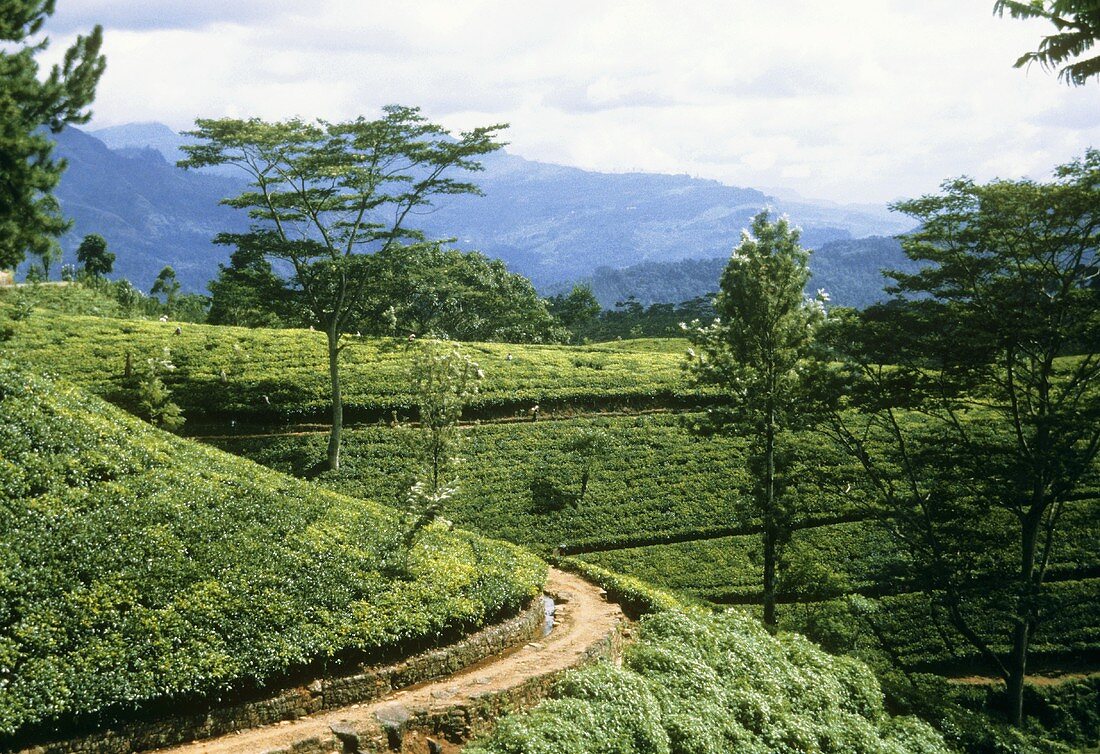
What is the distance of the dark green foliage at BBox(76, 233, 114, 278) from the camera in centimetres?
6699

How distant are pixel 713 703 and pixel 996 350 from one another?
1585 centimetres

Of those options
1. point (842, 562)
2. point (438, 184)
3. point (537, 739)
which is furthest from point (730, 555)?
point (537, 739)

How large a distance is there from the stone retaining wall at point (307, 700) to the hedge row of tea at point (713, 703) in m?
2.29

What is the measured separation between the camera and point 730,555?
2908 centimetres

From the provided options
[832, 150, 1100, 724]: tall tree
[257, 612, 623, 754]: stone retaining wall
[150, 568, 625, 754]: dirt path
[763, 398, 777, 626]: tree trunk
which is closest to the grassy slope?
[763, 398, 777, 626]: tree trunk

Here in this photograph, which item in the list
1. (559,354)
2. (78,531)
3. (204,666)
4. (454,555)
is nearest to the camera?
(204,666)

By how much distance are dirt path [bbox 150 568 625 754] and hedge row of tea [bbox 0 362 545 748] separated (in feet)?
2.64

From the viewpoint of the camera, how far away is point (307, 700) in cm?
1127

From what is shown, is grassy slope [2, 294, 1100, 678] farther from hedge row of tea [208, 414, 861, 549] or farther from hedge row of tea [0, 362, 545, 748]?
hedge row of tea [0, 362, 545, 748]

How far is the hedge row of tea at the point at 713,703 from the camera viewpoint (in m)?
10.3

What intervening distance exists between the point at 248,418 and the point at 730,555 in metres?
21.4

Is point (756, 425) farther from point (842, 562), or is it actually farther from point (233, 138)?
point (233, 138)

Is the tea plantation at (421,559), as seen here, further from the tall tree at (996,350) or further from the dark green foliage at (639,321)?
the dark green foliage at (639,321)

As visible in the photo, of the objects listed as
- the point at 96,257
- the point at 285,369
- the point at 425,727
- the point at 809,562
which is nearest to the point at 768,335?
the point at 809,562
